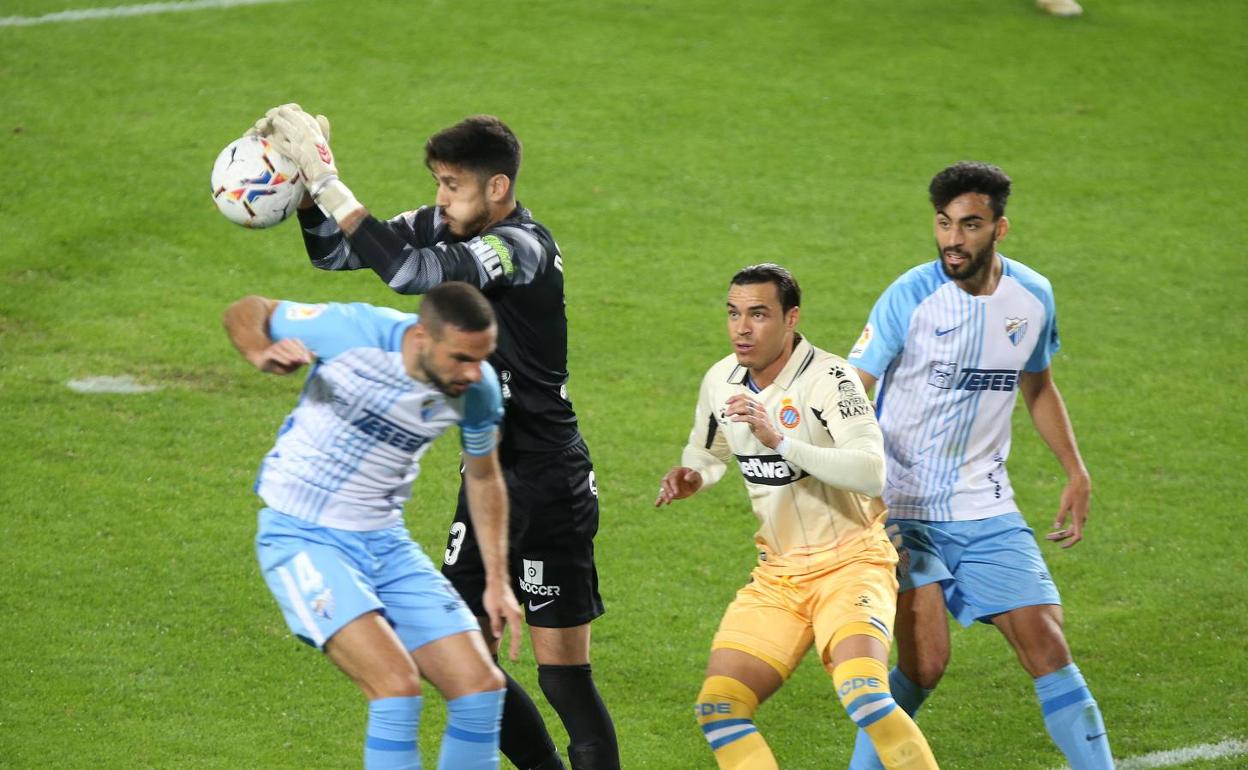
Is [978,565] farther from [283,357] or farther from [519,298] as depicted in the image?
[283,357]

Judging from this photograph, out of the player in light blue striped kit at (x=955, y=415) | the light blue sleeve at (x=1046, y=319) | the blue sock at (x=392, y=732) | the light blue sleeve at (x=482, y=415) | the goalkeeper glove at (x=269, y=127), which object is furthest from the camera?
the light blue sleeve at (x=1046, y=319)

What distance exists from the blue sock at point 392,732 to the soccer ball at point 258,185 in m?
1.76

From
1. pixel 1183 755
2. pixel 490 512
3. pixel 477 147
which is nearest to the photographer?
pixel 490 512

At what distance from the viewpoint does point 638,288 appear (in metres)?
11.5

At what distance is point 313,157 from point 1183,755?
423cm

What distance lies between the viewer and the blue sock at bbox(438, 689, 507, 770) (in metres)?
4.86

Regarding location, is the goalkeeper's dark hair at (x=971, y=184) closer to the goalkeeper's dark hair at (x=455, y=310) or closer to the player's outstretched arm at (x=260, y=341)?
the goalkeeper's dark hair at (x=455, y=310)

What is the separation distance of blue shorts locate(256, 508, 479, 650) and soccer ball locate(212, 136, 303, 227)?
3.51ft

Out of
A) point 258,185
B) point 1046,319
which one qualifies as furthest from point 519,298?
point 1046,319

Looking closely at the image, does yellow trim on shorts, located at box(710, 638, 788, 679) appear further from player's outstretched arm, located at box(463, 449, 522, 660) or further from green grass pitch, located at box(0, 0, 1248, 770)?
green grass pitch, located at box(0, 0, 1248, 770)

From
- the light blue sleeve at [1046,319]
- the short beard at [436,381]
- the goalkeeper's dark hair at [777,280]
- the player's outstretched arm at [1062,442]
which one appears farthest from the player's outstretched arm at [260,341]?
the player's outstretched arm at [1062,442]

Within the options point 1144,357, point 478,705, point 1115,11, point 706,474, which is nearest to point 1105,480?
point 1144,357

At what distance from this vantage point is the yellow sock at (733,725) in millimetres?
5273

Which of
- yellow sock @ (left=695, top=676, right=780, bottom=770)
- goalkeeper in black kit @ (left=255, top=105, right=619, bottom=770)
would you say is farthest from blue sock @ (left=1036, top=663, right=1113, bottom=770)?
goalkeeper in black kit @ (left=255, top=105, right=619, bottom=770)
